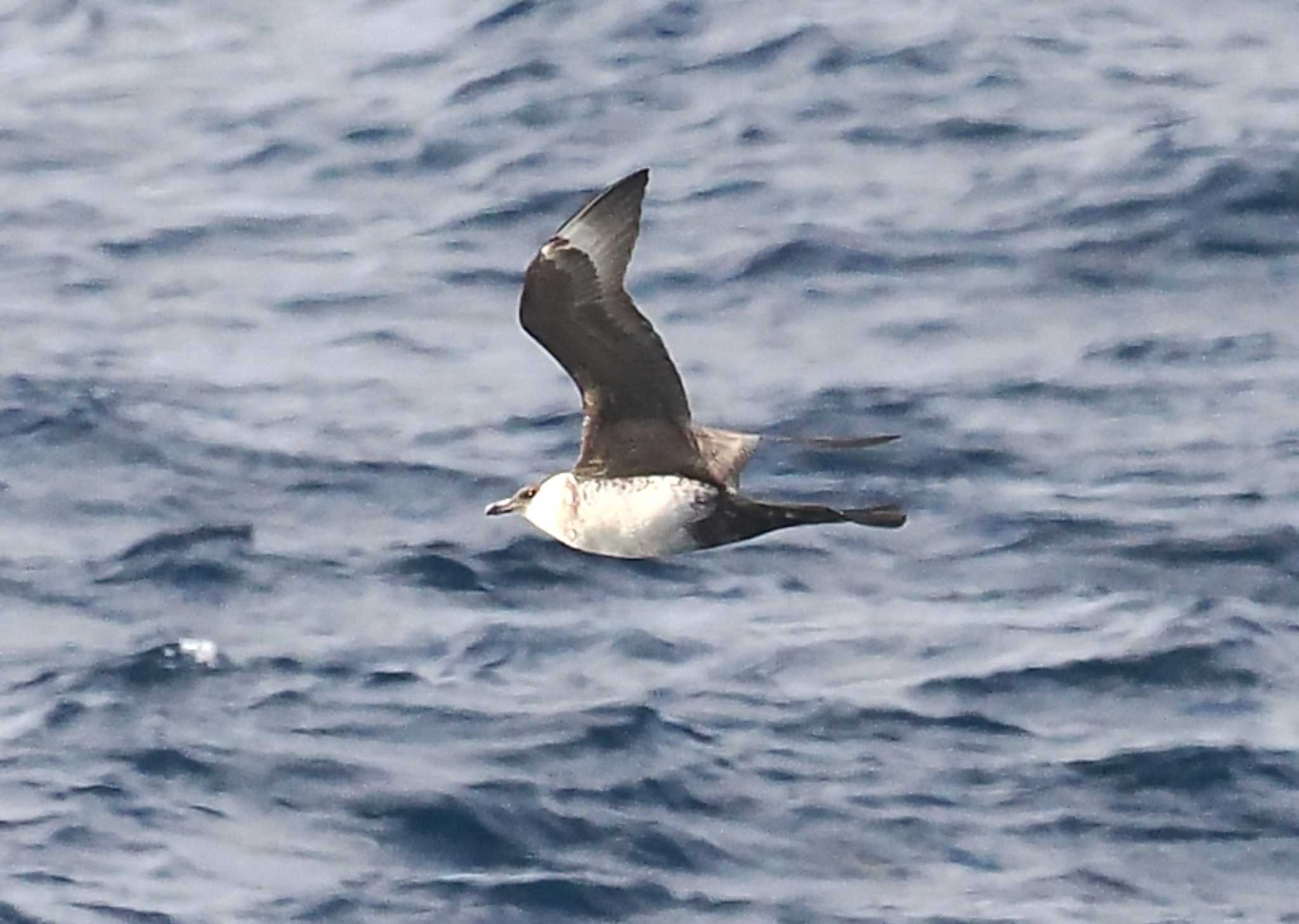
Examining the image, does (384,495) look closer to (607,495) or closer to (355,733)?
(355,733)

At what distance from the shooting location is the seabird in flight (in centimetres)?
727

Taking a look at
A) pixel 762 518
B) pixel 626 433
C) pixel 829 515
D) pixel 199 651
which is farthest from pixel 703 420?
pixel 829 515

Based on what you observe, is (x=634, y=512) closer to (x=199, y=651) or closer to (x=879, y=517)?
(x=879, y=517)

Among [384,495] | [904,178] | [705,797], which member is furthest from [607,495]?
[904,178]

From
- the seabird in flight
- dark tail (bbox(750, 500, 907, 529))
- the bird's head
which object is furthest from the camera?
the bird's head

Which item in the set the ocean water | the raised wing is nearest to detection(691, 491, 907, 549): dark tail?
the raised wing

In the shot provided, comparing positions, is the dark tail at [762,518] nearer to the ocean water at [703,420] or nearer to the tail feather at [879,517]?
the tail feather at [879,517]

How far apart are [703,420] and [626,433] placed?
3777 millimetres

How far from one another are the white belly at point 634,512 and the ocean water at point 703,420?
1.41m

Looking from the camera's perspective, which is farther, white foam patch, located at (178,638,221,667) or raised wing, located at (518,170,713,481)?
white foam patch, located at (178,638,221,667)

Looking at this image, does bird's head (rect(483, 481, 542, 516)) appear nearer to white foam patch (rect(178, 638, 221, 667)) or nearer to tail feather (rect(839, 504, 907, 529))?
tail feather (rect(839, 504, 907, 529))

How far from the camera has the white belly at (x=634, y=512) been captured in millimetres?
7504

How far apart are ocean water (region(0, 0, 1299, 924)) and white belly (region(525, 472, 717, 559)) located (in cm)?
141

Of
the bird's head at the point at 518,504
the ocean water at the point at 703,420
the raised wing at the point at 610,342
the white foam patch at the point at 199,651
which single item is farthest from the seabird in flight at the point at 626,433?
the white foam patch at the point at 199,651
